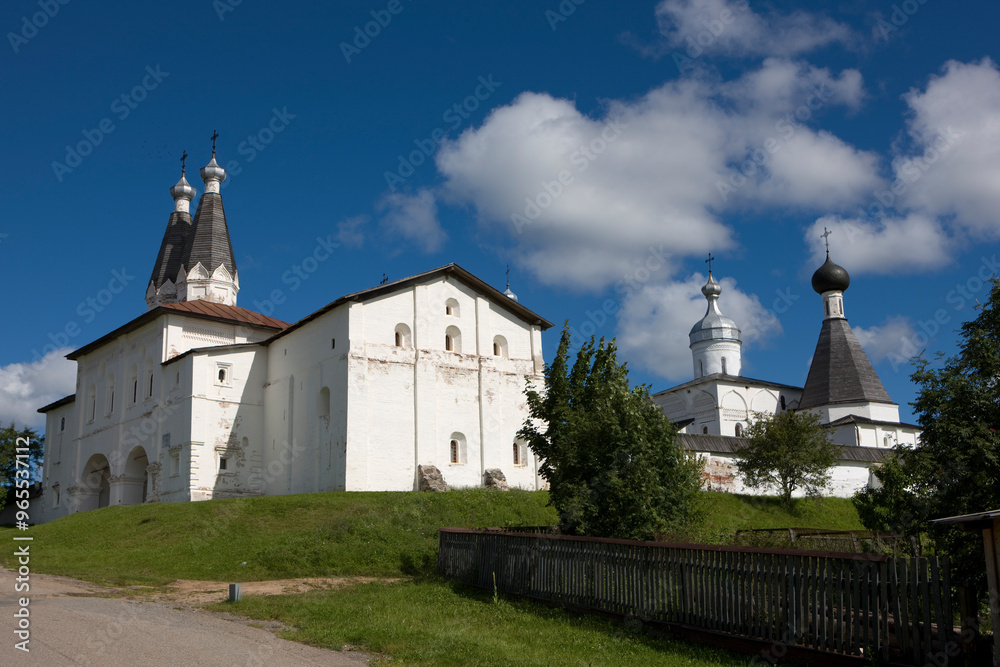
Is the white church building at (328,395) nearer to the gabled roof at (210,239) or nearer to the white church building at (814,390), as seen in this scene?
the gabled roof at (210,239)

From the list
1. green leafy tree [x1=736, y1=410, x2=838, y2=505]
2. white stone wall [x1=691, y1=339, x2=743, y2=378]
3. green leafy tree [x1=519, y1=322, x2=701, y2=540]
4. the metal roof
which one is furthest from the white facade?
white stone wall [x1=691, y1=339, x2=743, y2=378]

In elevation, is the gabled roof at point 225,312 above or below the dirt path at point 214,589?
above

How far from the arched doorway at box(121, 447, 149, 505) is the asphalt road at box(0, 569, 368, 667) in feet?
84.0

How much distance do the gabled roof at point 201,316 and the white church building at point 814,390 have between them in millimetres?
20856

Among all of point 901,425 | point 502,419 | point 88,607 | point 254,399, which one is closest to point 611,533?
point 88,607

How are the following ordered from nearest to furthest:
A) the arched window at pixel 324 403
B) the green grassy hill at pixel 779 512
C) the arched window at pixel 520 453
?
the green grassy hill at pixel 779 512 → the arched window at pixel 324 403 → the arched window at pixel 520 453

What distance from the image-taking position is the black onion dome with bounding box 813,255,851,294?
52.0 m

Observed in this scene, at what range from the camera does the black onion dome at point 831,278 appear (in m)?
52.0

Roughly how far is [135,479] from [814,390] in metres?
37.7

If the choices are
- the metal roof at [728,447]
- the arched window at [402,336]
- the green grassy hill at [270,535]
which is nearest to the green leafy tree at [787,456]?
the metal roof at [728,447]

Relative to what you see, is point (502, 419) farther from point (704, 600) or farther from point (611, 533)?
point (704, 600)

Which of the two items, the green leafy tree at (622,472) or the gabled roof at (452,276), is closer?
the green leafy tree at (622,472)

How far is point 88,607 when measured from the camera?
12125mm

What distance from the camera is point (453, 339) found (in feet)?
110
